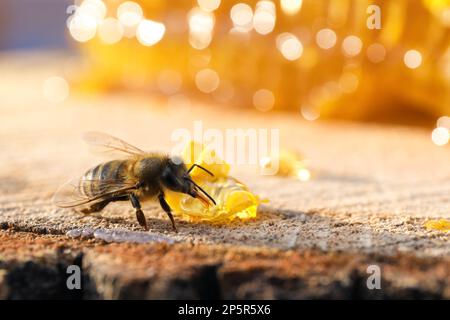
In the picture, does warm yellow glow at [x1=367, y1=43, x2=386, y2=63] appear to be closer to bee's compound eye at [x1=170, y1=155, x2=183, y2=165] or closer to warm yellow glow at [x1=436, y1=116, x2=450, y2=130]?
warm yellow glow at [x1=436, y1=116, x2=450, y2=130]

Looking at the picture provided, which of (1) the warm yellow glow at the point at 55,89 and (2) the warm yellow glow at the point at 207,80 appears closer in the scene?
(2) the warm yellow glow at the point at 207,80

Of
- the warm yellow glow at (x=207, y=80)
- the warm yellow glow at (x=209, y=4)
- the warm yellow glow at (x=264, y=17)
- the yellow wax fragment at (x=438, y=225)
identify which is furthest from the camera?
the warm yellow glow at (x=207, y=80)

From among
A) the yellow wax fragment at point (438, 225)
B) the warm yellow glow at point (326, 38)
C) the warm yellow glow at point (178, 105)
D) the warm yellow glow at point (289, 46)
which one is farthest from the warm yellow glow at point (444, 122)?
the yellow wax fragment at point (438, 225)

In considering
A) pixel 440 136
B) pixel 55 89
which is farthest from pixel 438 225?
pixel 55 89

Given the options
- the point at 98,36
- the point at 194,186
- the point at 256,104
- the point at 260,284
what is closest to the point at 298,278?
the point at 260,284

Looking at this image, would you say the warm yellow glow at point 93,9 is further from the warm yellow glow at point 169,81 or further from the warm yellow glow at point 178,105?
the warm yellow glow at point 178,105
